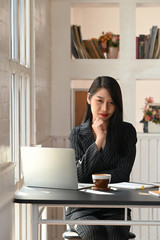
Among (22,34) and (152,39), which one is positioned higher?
(152,39)

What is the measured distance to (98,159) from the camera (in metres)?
3.05

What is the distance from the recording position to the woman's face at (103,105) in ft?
10.4

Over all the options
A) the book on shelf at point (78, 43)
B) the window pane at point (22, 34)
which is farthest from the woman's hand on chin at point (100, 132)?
the book on shelf at point (78, 43)

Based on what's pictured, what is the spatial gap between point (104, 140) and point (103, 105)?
0.20 m

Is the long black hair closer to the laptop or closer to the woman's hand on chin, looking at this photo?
the woman's hand on chin

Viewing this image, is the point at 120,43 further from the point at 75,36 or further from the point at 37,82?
the point at 37,82

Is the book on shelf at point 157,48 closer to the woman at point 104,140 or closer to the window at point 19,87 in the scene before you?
the window at point 19,87

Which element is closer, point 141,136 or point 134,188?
point 134,188

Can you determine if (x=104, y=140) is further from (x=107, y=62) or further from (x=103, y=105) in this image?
(x=107, y=62)

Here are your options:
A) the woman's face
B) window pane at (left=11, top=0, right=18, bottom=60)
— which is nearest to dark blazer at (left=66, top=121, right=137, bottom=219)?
the woman's face

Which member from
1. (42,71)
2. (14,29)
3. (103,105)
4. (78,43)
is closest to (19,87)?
(14,29)

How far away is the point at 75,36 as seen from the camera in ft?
16.8

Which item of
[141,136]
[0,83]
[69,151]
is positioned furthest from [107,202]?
[141,136]

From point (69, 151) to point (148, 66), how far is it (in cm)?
271
